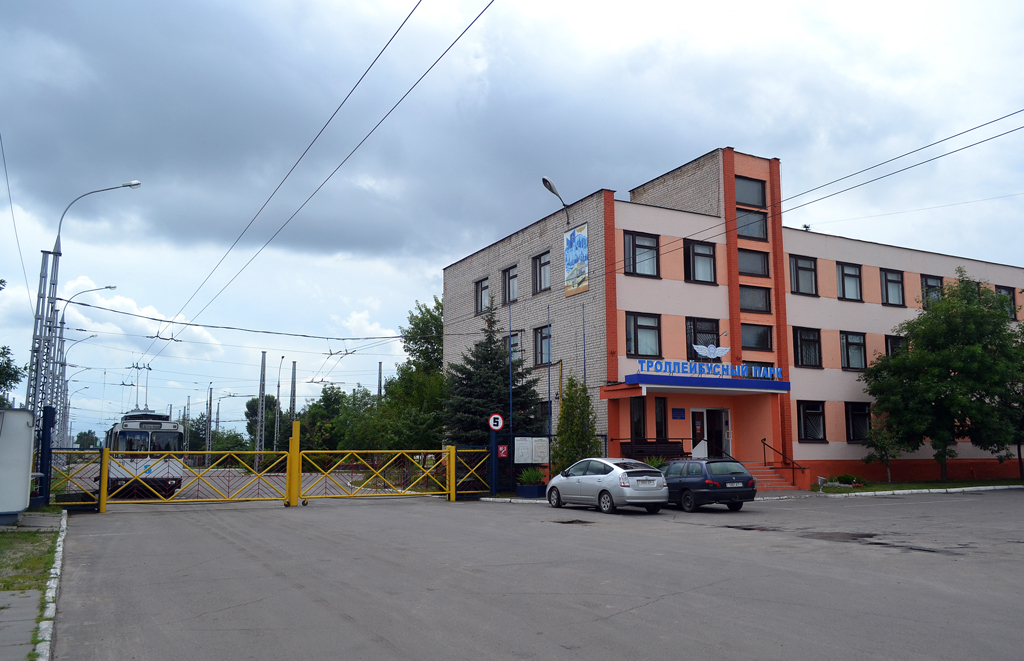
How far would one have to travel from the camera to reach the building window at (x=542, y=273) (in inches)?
1321

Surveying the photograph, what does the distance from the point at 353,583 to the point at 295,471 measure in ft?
50.9

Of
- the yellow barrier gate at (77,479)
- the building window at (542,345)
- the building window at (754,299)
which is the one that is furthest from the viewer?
the building window at (542,345)

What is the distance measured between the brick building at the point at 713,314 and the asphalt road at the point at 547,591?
40.9 feet

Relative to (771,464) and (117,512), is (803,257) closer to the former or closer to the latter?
(771,464)

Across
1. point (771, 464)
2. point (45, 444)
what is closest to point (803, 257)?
point (771, 464)

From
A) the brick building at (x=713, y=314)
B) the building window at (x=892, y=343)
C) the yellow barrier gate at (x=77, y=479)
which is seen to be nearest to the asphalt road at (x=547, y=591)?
the yellow barrier gate at (x=77, y=479)

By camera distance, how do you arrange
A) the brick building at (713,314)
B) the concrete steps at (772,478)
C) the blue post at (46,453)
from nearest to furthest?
the blue post at (46,453) → the brick building at (713,314) → the concrete steps at (772,478)

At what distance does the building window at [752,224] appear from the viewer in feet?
108

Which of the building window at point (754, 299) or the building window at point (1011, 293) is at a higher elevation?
the building window at point (1011, 293)

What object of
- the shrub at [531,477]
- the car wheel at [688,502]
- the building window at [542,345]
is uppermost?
the building window at [542,345]

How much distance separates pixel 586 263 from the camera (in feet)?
100

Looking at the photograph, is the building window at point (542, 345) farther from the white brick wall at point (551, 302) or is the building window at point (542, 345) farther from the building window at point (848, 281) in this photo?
the building window at point (848, 281)

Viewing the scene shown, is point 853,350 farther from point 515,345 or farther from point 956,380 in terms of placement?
point 515,345

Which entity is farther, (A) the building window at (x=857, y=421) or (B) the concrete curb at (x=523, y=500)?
(A) the building window at (x=857, y=421)
